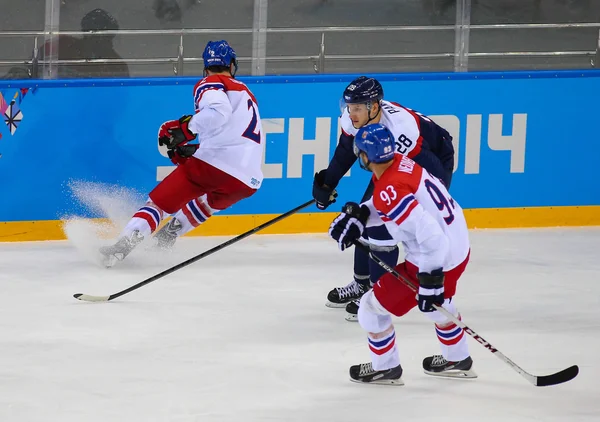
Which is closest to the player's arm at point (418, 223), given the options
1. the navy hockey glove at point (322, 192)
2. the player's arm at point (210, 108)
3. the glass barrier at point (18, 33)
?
the navy hockey glove at point (322, 192)

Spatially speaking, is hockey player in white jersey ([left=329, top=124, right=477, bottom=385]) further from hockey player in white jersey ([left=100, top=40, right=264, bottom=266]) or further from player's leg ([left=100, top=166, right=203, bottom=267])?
player's leg ([left=100, top=166, right=203, bottom=267])

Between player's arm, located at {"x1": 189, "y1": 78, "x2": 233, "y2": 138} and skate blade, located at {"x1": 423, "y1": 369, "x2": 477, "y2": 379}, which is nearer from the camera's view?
skate blade, located at {"x1": 423, "y1": 369, "x2": 477, "y2": 379}

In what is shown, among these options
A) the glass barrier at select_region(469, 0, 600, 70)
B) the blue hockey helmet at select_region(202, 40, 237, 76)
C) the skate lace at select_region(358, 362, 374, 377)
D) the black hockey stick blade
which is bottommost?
the skate lace at select_region(358, 362, 374, 377)

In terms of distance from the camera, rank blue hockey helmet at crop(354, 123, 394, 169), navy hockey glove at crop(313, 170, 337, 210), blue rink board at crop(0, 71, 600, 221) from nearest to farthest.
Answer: blue hockey helmet at crop(354, 123, 394, 169) < navy hockey glove at crop(313, 170, 337, 210) < blue rink board at crop(0, 71, 600, 221)

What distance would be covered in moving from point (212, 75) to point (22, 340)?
190 cm

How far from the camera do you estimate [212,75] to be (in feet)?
19.9

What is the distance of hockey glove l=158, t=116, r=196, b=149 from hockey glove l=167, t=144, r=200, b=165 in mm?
73

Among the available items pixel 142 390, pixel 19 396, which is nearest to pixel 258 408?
pixel 142 390

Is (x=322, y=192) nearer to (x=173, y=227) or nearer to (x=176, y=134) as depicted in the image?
(x=176, y=134)

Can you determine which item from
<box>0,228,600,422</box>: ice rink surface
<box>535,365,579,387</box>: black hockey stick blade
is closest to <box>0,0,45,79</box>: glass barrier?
<box>0,228,600,422</box>: ice rink surface

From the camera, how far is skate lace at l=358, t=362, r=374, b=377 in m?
4.33

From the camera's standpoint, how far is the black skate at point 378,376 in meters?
4.29

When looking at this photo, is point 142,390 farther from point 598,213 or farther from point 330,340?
point 598,213

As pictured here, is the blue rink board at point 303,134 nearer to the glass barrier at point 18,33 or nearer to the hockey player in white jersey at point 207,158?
the glass barrier at point 18,33
